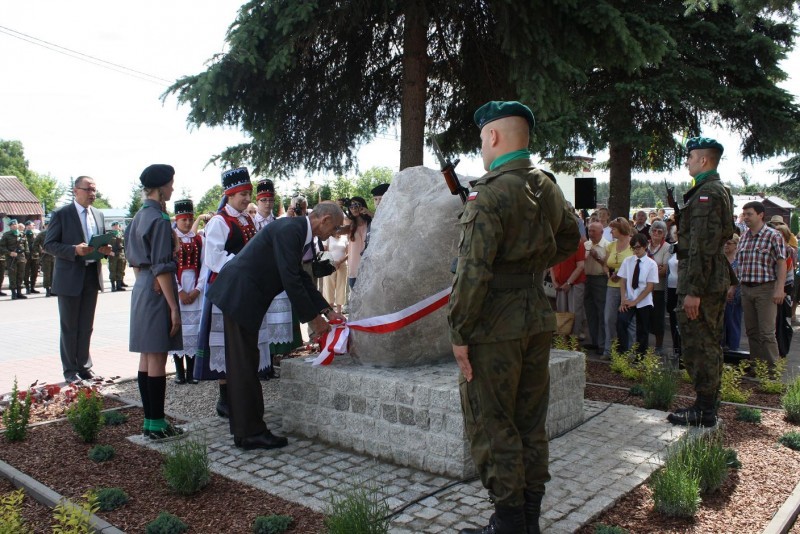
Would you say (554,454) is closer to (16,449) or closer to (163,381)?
(163,381)

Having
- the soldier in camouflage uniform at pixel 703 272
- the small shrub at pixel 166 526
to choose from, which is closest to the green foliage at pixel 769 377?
the soldier in camouflage uniform at pixel 703 272

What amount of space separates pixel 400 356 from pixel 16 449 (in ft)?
10.6

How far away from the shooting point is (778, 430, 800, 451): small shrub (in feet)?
17.0

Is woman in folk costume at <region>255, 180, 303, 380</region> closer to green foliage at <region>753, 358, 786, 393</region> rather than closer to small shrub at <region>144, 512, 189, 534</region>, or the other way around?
small shrub at <region>144, 512, 189, 534</region>

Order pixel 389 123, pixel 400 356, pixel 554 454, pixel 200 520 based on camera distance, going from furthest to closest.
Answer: pixel 389 123
pixel 400 356
pixel 554 454
pixel 200 520

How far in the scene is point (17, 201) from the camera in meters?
45.4

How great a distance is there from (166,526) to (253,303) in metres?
1.81

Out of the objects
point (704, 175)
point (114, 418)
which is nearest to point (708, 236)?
point (704, 175)

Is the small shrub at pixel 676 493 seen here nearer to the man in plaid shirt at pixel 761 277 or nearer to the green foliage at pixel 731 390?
the green foliage at pixel 731 390

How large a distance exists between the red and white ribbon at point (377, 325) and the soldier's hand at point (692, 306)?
200cm

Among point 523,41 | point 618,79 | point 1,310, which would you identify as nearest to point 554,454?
point 523,41

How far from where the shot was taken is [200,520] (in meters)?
3.96

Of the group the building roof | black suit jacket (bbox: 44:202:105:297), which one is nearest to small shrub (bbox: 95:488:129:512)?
black suit jacket (bbox: 44:202:105:297)

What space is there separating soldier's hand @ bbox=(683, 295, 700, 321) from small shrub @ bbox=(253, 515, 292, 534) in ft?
11.9
